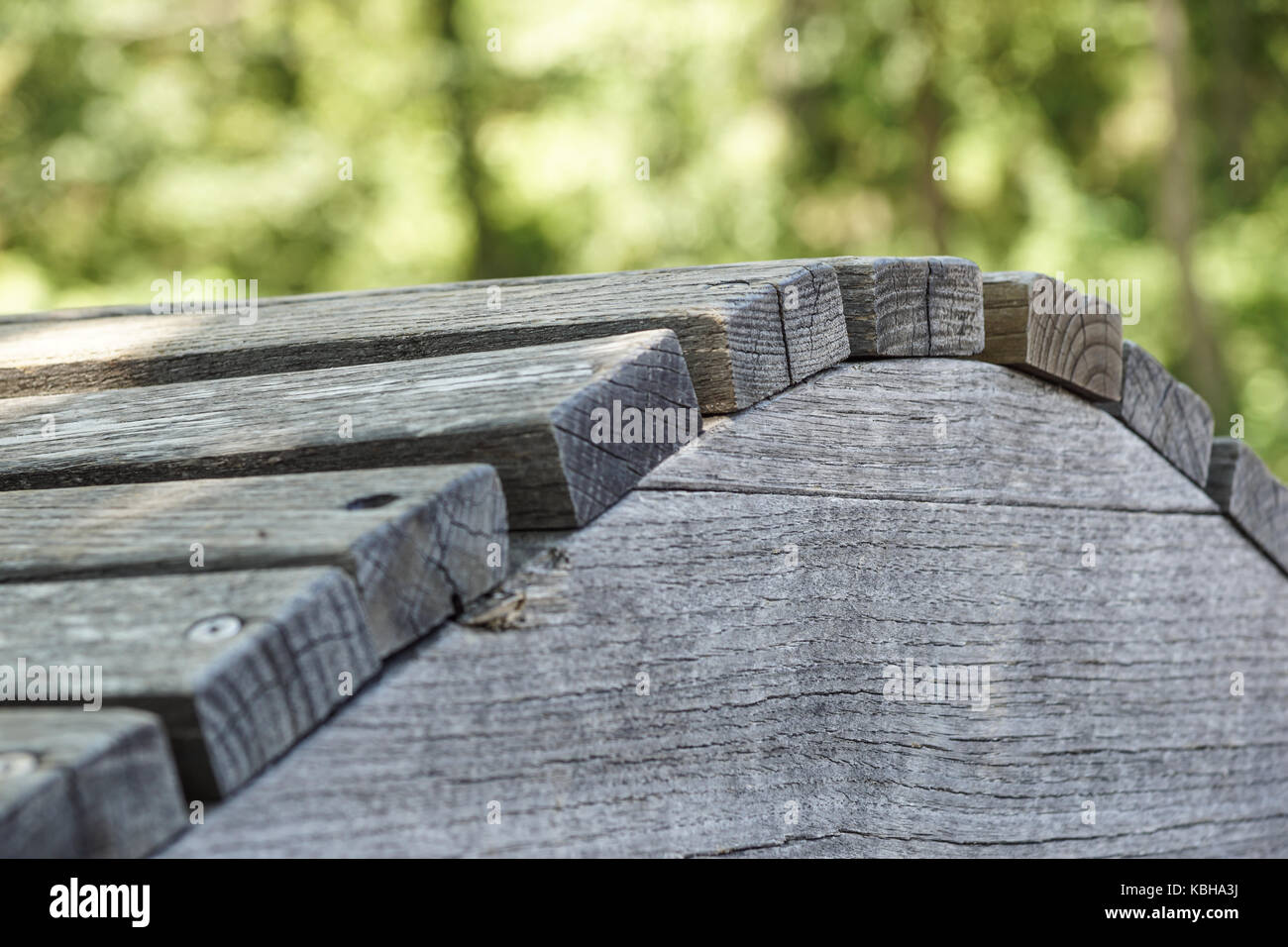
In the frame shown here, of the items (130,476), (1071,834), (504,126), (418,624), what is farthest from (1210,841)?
(504,126)

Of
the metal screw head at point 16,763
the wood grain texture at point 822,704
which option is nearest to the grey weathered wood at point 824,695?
the wood grain texture at point 822,704

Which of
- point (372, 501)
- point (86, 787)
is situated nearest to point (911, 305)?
point (372, 501)

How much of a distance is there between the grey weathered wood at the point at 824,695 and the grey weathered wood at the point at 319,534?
0.05 metres

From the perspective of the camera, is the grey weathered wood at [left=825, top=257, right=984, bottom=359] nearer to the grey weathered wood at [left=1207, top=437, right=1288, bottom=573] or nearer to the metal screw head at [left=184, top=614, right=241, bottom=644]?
the grey weathered wood at [left=1207, top=437, right=1288, bottom=573]

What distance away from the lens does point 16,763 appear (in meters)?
0.76

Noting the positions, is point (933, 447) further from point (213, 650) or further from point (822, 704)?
point (213, 650)

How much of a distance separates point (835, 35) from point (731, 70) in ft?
4.49

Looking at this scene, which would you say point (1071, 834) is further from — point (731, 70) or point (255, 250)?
point (255, 250)

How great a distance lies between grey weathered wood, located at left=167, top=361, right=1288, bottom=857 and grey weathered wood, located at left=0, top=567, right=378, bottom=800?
0.03m

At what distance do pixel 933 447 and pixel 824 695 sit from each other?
1.32ft

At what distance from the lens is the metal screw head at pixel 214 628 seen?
2.86 ft

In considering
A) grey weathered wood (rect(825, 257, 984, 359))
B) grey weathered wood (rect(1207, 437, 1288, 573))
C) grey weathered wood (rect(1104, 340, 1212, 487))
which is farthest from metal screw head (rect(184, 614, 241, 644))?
grey weathered wood (rect(1207, 437, 1288, 573))

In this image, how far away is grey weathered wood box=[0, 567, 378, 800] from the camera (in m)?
0.83

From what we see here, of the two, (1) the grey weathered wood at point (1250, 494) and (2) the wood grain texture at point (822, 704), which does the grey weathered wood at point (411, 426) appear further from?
(1) the grey weathered wood at point (1250, 494)
